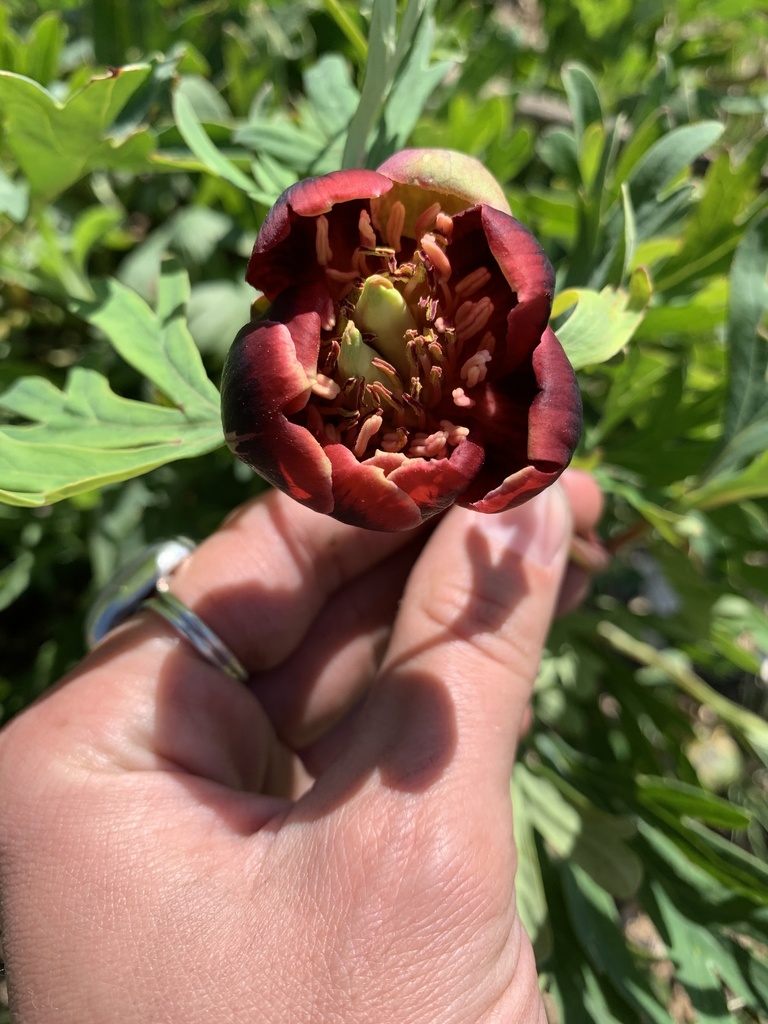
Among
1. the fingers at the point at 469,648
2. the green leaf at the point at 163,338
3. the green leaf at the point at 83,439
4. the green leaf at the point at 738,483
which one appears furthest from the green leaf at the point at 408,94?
the green leaf at the point at 738,483

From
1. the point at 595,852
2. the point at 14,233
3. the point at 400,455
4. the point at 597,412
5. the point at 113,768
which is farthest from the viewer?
the point at 597,412

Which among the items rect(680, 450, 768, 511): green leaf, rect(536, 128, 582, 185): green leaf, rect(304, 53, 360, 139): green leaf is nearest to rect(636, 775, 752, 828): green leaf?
rect(680, 450, 768, 511): green leaf

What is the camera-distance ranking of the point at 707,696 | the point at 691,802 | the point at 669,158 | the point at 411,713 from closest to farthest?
A: the point at 411,713
the point at 669,158
the point at 691,802
the point at 707,696

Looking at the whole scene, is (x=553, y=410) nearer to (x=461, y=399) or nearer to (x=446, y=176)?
(x=461, y=399)

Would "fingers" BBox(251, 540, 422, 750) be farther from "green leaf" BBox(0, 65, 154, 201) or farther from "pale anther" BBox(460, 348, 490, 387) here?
"green leaf" BBox(0, 65, 154, 201)

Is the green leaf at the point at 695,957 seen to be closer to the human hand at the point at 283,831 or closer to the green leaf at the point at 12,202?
the human hand at the point at 283,831

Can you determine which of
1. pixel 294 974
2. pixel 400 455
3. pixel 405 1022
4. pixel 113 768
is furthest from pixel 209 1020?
pixel 400 455

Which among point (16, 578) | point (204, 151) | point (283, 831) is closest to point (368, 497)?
point (283, 831)

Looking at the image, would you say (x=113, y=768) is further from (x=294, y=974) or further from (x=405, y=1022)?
(x=405, y=1022)
